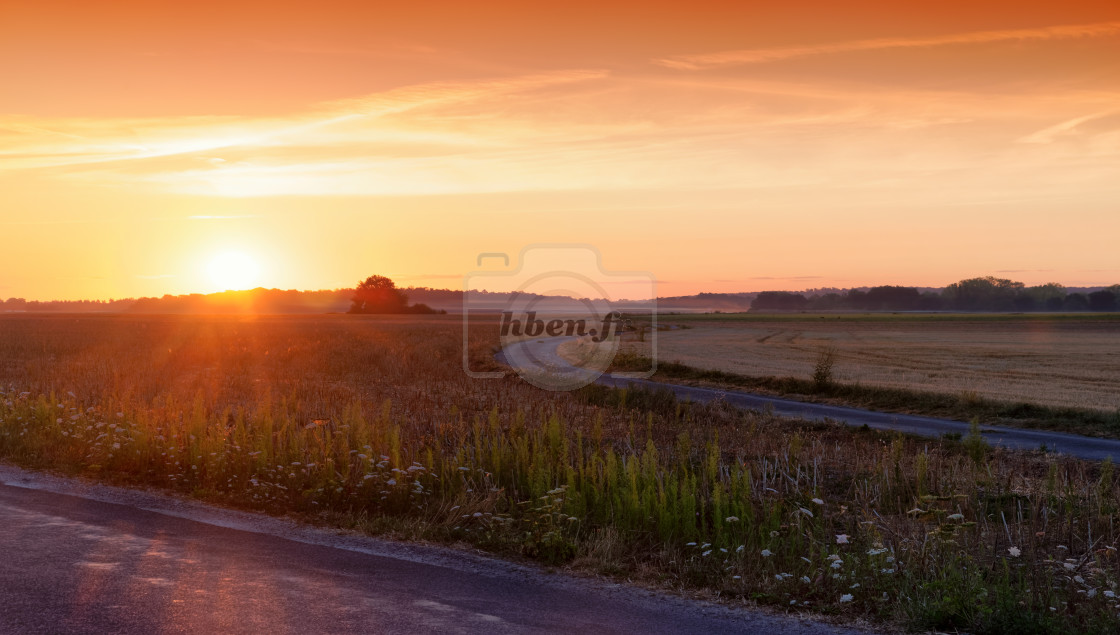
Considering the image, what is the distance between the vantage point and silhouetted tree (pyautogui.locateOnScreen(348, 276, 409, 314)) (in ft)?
566

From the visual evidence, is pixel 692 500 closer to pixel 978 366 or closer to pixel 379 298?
pixel 978 366

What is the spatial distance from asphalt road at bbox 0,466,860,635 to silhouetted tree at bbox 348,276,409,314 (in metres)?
165

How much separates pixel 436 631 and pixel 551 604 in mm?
1250

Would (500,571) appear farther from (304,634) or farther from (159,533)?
(159,533)

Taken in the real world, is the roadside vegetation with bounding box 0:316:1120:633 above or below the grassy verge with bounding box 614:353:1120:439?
above

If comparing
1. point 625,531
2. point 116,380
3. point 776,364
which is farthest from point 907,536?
point 776,364

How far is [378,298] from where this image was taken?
172 m

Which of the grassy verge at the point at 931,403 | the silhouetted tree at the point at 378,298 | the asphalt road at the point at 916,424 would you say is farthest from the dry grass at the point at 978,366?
the silhouetted tree at the point at 378,298

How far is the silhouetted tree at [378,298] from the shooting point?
566 feet

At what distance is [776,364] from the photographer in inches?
1912

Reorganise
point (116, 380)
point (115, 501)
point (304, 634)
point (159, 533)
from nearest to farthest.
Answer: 1. point (304, 634)
2. point (159, 533)
3. point (115, 501)
4. point (116, 380)

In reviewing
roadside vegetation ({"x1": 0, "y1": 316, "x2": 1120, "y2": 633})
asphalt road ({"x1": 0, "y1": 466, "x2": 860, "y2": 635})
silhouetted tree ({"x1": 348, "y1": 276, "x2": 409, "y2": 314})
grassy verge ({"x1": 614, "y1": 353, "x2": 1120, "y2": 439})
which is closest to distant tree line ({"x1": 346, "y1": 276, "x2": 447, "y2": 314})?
silhouetted tree ({"x1": 348, "y1": 276, "x2": 409, "y2": 314})

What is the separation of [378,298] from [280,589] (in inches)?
6626

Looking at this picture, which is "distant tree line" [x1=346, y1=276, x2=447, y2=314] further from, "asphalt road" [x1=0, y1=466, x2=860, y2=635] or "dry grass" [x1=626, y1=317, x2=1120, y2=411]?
"asphalt road" [x1=0, y1=466, x2=860, y2=635]
